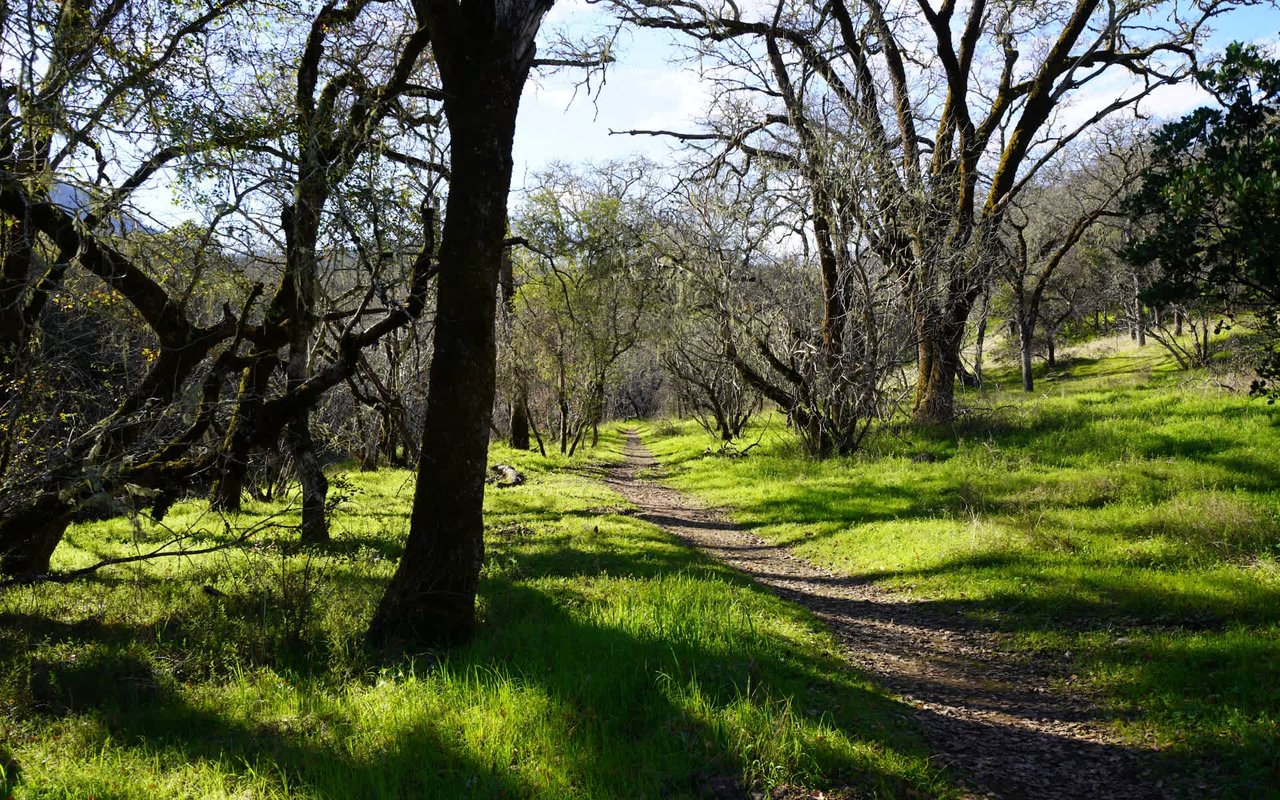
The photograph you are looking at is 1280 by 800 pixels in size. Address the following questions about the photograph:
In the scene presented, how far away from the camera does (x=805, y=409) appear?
1636cm

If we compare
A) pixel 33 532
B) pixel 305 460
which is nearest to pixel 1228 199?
pixel 305 460

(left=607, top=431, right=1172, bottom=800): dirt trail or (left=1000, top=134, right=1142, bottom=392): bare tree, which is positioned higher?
(left=1000, top=134, right=1142, bottom=392): bare tree

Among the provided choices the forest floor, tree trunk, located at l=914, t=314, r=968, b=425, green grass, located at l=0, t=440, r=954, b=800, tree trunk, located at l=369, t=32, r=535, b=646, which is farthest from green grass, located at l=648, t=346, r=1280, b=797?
tree trunk, located at l=369, t=32, r=535, b=646

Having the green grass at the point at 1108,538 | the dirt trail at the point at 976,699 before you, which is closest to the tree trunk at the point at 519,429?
the green grass at the point at 1108,538

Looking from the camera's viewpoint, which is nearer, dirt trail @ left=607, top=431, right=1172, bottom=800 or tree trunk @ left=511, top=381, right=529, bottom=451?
dirt trail @ left=607, top=431, right=1172, bottom=800

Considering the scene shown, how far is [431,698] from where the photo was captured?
4.36 meters

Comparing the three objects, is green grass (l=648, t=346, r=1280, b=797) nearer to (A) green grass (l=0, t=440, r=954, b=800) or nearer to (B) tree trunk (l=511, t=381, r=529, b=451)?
(A) green grass (l=0, t=440, r=954, b=800)

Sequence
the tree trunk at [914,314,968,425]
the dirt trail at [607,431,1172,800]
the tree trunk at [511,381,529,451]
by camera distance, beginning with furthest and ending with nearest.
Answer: the tree trunk at [511,381,529,451]
the tree trunk at [914,314,968,425]
the dirt trail at [607,431,1172,800]

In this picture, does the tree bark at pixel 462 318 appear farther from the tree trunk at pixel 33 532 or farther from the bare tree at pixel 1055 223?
the bare tree at pixel 1055 223

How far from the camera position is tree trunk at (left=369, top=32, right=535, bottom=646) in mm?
5367

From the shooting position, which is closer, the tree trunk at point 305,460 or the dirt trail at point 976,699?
the dirt trail at point 976,699

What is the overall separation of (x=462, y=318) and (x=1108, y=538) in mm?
7554

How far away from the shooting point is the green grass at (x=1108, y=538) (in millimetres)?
4848

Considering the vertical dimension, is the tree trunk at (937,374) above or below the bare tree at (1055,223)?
below
